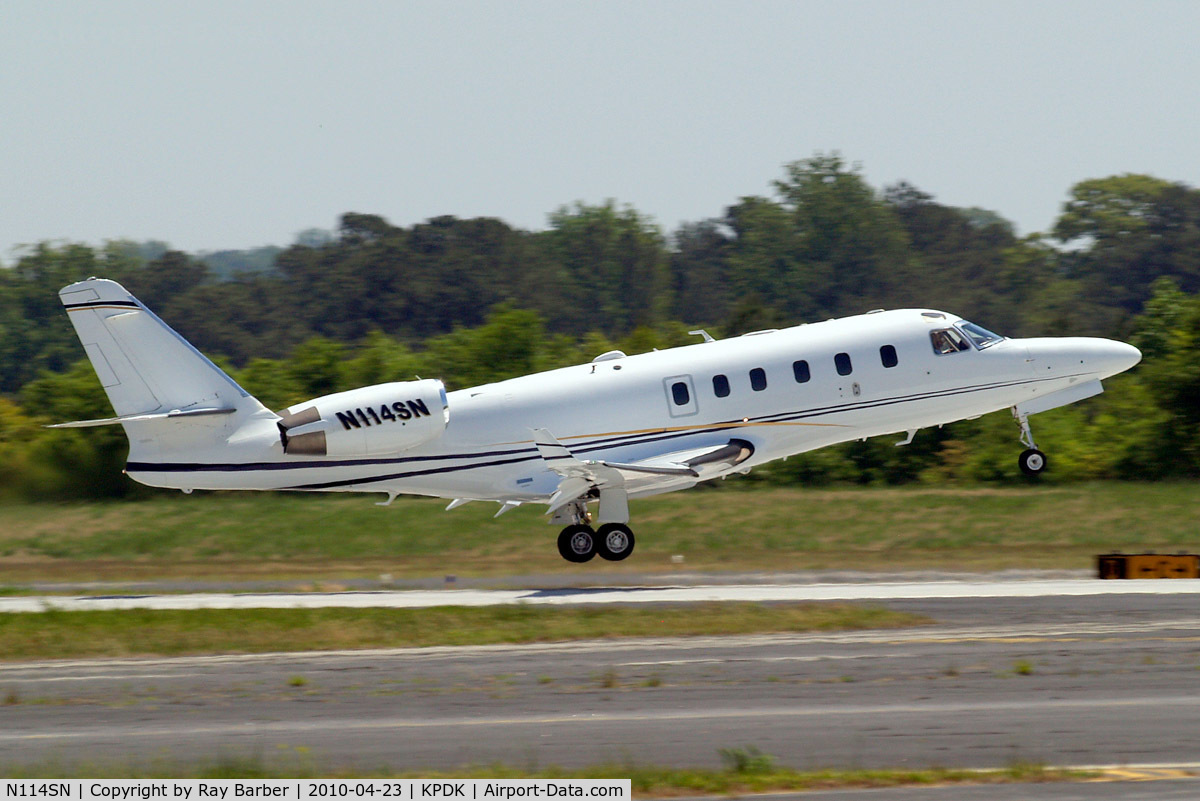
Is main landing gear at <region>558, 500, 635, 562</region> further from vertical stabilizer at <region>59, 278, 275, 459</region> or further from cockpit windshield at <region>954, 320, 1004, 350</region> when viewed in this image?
cockpit windshield at <region>954, 320, 1004, 350</region>

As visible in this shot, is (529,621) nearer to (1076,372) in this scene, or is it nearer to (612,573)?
(612,573)

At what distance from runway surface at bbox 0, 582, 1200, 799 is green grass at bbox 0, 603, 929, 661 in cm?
70

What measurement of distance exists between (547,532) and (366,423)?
7.12 meters

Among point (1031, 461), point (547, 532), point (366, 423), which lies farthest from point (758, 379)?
point (547, 532)

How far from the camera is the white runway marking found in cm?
2233

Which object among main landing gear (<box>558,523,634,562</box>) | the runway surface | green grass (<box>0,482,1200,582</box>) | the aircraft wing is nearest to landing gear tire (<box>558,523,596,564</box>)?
main landing gear (<box>558,523,634,562</box>)

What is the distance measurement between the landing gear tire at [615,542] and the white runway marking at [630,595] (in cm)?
138

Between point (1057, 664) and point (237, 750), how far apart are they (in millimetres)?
9209

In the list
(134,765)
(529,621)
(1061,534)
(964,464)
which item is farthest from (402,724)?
(964,464)

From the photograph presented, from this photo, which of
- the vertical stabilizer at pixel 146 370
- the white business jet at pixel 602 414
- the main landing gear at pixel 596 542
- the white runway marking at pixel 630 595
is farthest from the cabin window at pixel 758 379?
the vertical stabilizer at pixel 146 370

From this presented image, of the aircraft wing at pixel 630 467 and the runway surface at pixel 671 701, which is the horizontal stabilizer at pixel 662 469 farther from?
the runway surface at pixel 671 701

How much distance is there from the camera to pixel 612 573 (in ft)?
88.2

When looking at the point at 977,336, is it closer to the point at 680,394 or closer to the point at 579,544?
the point at 680,394
